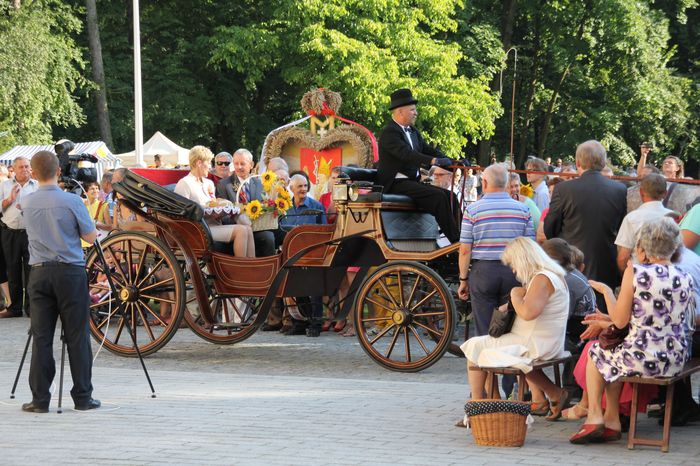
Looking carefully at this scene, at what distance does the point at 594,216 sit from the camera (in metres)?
9.62

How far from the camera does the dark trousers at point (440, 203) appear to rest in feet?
34.8

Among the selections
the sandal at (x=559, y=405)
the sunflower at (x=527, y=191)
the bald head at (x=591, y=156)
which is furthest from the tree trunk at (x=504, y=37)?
the sandal at (x=559, y=405)

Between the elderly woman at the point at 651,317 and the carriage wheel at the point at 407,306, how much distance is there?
2.88 meters

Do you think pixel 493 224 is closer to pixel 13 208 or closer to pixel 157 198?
pixel 157 198

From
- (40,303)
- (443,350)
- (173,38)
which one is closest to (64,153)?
(40,303)

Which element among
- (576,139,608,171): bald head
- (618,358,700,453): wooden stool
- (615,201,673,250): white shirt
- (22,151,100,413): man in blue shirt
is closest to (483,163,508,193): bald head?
(576,139,608,171): bald head

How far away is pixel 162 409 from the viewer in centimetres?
856

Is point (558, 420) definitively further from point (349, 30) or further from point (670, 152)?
point (670, 152)

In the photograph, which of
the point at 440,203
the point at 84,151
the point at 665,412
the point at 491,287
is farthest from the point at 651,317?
the point at 84,151

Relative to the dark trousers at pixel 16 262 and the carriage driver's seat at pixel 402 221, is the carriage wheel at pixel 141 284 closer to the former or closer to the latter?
the carriage driver's seat at pixel 402 221

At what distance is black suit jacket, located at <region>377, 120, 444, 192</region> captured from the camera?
1062cm

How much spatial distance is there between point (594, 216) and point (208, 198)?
4.31 metres

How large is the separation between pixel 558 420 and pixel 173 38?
103 feet

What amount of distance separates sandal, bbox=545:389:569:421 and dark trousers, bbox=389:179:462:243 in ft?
9.14
